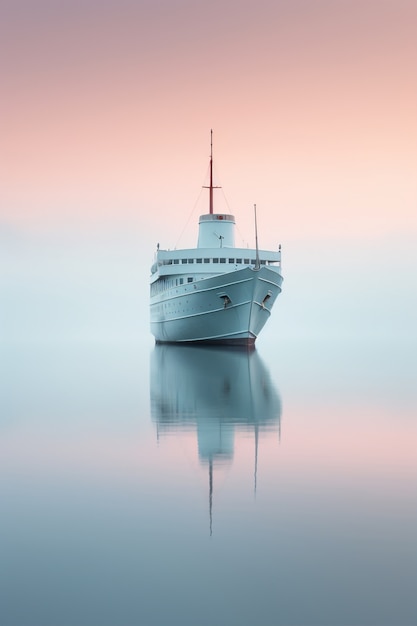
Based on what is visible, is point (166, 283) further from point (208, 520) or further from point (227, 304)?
point (208, 520)

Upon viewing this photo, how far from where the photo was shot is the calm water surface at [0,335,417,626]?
5.99 metres

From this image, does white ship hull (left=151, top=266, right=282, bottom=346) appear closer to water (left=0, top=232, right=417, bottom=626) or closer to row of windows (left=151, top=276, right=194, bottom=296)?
row of windows (left=151, top=276, right=194, bottom=296)

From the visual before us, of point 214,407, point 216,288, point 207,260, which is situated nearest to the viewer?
point 214,407

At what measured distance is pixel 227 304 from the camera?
5269 cm

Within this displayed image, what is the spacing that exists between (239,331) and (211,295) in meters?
4.28

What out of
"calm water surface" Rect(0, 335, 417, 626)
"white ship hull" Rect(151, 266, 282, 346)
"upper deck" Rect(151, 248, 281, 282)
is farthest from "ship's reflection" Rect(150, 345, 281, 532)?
"upper deck" Rect(151, 248, 281, 282)

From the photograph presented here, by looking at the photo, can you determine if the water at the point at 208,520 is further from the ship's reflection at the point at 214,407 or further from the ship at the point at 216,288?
the ship at the point at 216,288

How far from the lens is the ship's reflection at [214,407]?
14.0 m

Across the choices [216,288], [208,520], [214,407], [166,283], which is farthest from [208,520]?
[166,283]

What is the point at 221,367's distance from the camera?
37594 millimetres

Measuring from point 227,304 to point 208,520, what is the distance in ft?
146

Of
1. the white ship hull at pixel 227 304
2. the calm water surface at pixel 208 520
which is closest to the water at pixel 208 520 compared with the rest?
the calm water surface at pixel 208 520
